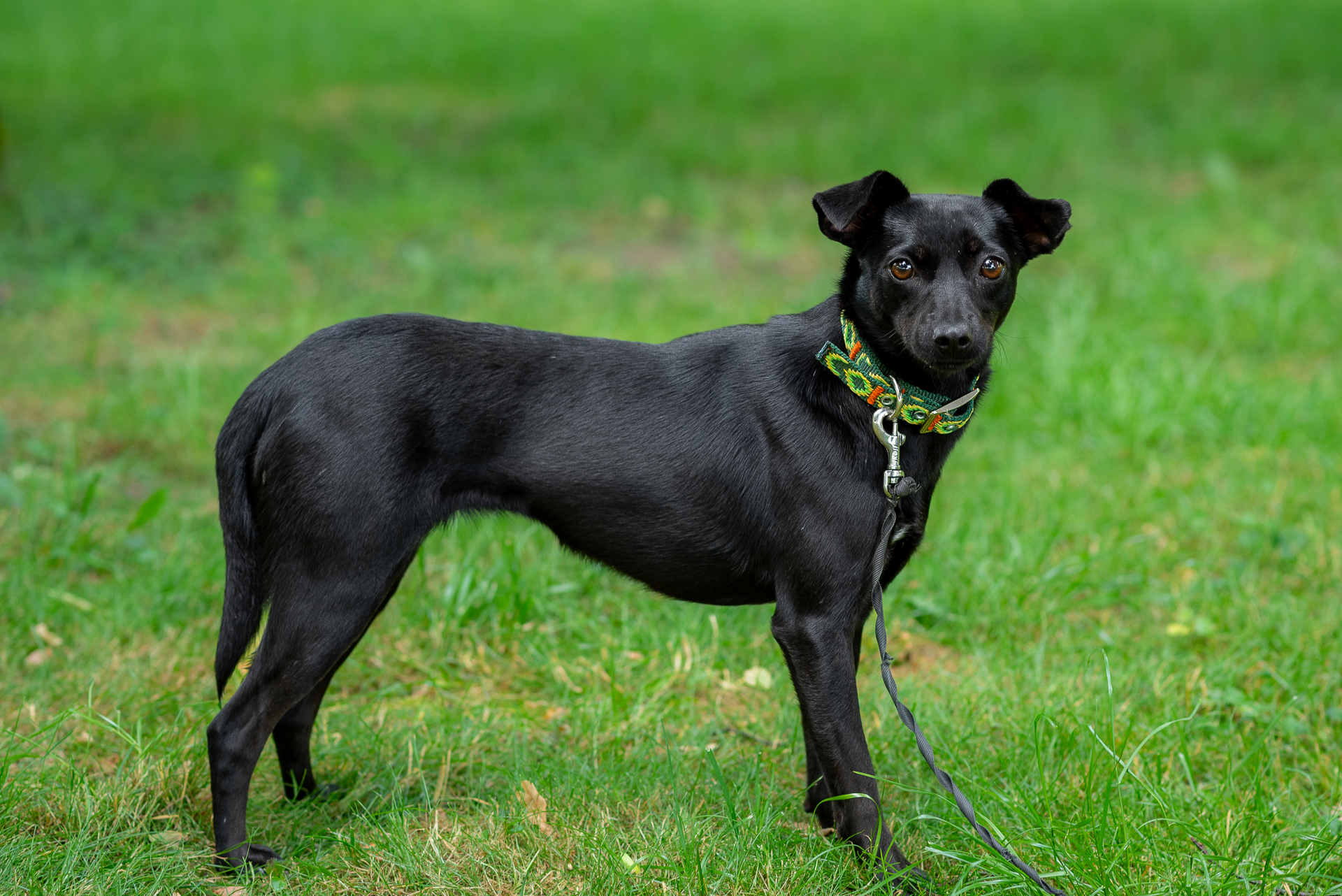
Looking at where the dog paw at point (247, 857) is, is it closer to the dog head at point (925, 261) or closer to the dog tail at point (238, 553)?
the dog tail at point (238, 553)

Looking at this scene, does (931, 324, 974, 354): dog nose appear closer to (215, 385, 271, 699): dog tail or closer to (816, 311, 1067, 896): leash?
(816, 311, 1067, 896): leash

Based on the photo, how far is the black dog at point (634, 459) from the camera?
2.61 meters

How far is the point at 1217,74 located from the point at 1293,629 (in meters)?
9.36

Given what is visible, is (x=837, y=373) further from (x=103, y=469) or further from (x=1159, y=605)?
(x=103, y=469)

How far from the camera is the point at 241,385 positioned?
5258 mm

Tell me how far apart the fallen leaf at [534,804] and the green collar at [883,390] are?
122cm

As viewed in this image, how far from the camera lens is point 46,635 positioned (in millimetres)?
3506

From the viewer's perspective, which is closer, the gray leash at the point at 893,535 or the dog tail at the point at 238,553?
the gray leash at the point at 893,535

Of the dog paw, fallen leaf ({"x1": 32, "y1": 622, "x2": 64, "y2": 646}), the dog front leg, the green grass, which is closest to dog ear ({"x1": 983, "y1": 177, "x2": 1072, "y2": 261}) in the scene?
the green grass

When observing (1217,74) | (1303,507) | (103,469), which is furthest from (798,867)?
(1217,74)

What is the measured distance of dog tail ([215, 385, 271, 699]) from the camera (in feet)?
8.95

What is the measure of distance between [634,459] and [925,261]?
0.80 m

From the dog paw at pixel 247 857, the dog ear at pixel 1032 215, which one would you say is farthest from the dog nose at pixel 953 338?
the dog paw at pixel 247 857

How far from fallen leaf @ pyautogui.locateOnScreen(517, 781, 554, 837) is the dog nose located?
140cm
